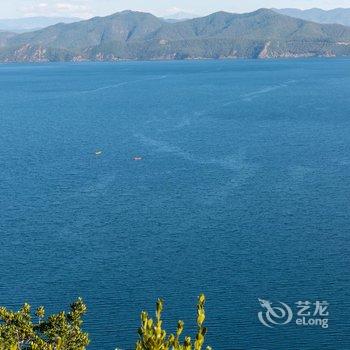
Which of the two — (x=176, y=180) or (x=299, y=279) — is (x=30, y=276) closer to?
(x=299, y=279)

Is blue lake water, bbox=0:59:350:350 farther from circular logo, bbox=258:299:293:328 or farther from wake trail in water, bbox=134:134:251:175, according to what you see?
circular logo, bbox=258:299:293:328

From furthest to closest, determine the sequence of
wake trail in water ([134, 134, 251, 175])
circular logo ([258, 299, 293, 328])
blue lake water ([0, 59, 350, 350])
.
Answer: wake trail in water ([134, 134, 251, 175])
blue lake water ([0, 59, 350, 350])
circular logo ([258, 299, 293, 328])

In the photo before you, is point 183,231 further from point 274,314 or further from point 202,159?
point 202,159

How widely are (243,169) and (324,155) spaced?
945 inches

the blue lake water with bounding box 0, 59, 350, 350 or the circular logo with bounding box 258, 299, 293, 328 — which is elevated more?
the blue lake water with bounding box 0, 59, 350, 350

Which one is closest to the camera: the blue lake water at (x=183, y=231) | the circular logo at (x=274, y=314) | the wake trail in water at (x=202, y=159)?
the circular logo at (x=274, y=314)

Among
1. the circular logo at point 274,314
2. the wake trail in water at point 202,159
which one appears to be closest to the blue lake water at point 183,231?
the wake trail in water at point 202,159

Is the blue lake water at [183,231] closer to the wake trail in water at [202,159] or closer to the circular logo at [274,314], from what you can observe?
the wake trail in water at [202,159]

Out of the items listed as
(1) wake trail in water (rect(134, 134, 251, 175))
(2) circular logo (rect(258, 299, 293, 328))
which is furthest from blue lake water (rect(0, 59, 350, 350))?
(2) circular logo (rect(258, 299, 293, 328))

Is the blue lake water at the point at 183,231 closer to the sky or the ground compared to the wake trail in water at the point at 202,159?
closer to the ground

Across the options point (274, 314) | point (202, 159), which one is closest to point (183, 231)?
point (274, 314)

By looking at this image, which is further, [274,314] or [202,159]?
[202,159]

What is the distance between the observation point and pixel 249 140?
6161 inches

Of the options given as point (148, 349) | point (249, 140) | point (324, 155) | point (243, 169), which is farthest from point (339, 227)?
point (148, 349)
